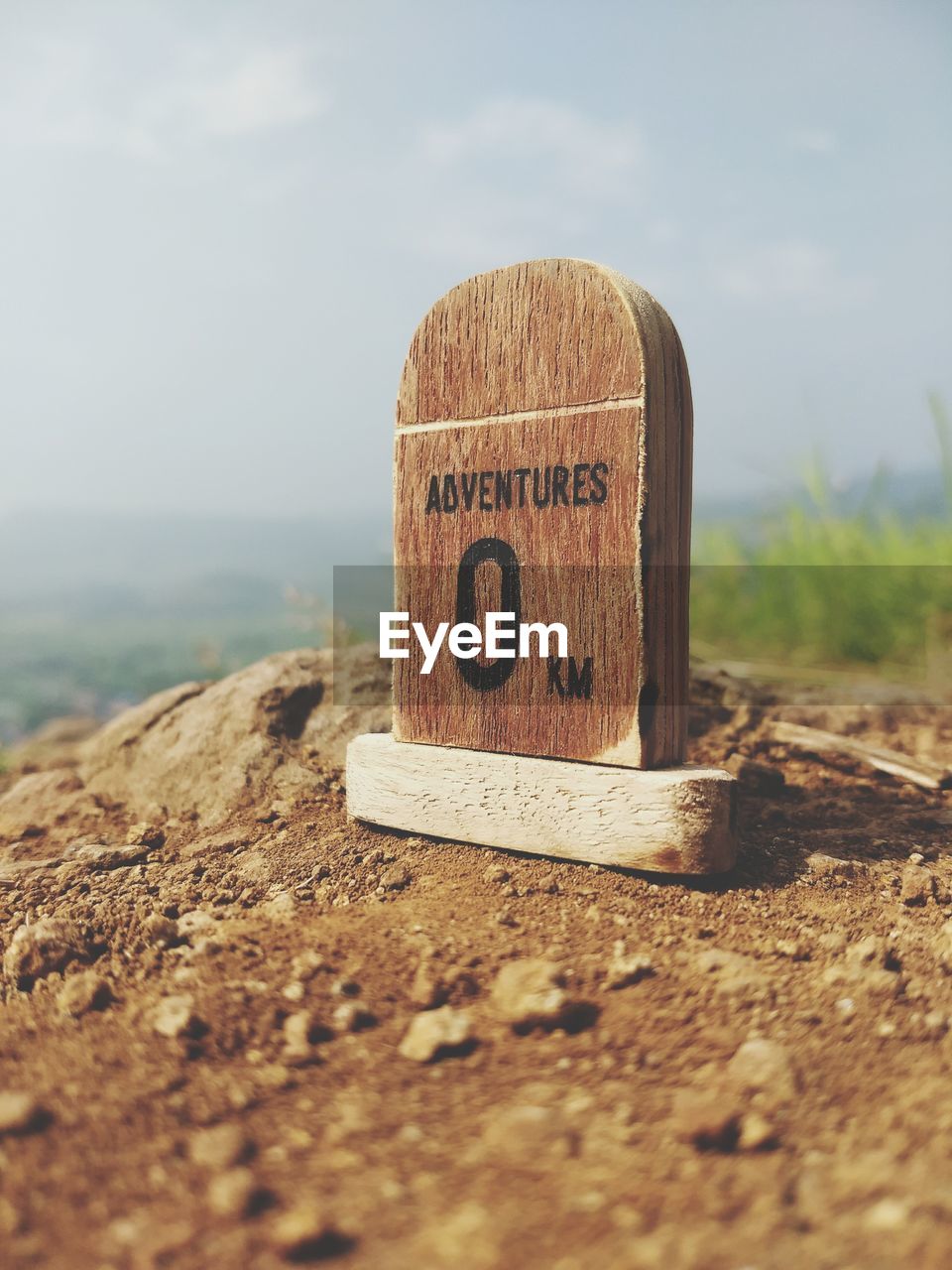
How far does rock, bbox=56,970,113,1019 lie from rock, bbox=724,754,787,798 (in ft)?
5.69

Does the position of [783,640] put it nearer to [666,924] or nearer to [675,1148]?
[666,924]

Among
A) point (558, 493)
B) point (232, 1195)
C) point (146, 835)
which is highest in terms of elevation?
point (558, 493)

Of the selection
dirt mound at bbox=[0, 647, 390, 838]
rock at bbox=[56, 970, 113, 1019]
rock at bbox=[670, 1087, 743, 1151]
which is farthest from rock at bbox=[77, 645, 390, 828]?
rock at bbox=[670, 1087, 743, 1151]

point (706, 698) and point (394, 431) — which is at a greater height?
point (394, 431)

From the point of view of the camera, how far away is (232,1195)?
1304 millimetres

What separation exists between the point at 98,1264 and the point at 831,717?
3010 mm

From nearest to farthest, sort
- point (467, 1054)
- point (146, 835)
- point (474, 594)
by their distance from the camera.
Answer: point (467, 1054) → point (474, 594) → point (146, 835)

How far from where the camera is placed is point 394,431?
8.78 ft

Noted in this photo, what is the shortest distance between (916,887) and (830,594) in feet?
14.6

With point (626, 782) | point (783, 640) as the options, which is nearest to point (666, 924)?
point (626, 782)

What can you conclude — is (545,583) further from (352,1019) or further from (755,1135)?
(755,1135)

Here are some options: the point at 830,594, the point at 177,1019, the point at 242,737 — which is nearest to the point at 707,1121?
→ the point at 177,1019

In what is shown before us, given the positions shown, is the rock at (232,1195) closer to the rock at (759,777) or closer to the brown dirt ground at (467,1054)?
the brown dirt ground at (467,1054)

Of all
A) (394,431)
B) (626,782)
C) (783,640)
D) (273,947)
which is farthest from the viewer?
(783,640)
